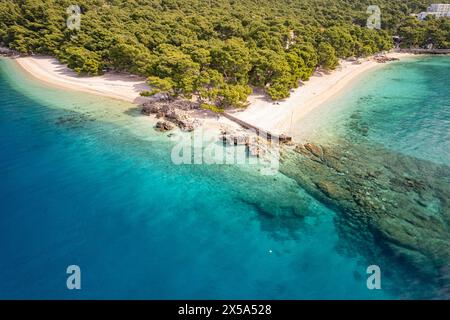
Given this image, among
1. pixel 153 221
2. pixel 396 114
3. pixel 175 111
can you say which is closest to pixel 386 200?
pixel 153 221

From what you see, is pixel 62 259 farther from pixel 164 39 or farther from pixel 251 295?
pixel 164 39

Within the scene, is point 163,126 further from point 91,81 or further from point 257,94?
point 91,81

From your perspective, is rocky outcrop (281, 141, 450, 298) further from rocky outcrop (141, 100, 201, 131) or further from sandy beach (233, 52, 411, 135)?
rocky outcrop (141, 100, 201, 131)

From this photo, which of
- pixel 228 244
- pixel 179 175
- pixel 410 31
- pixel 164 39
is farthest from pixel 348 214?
pixel 410 31

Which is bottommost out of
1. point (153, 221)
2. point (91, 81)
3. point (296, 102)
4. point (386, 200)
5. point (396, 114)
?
point (153, 221)

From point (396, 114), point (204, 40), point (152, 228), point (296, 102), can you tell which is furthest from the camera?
point (204, 40)

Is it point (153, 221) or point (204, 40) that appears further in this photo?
point (204, 40)
